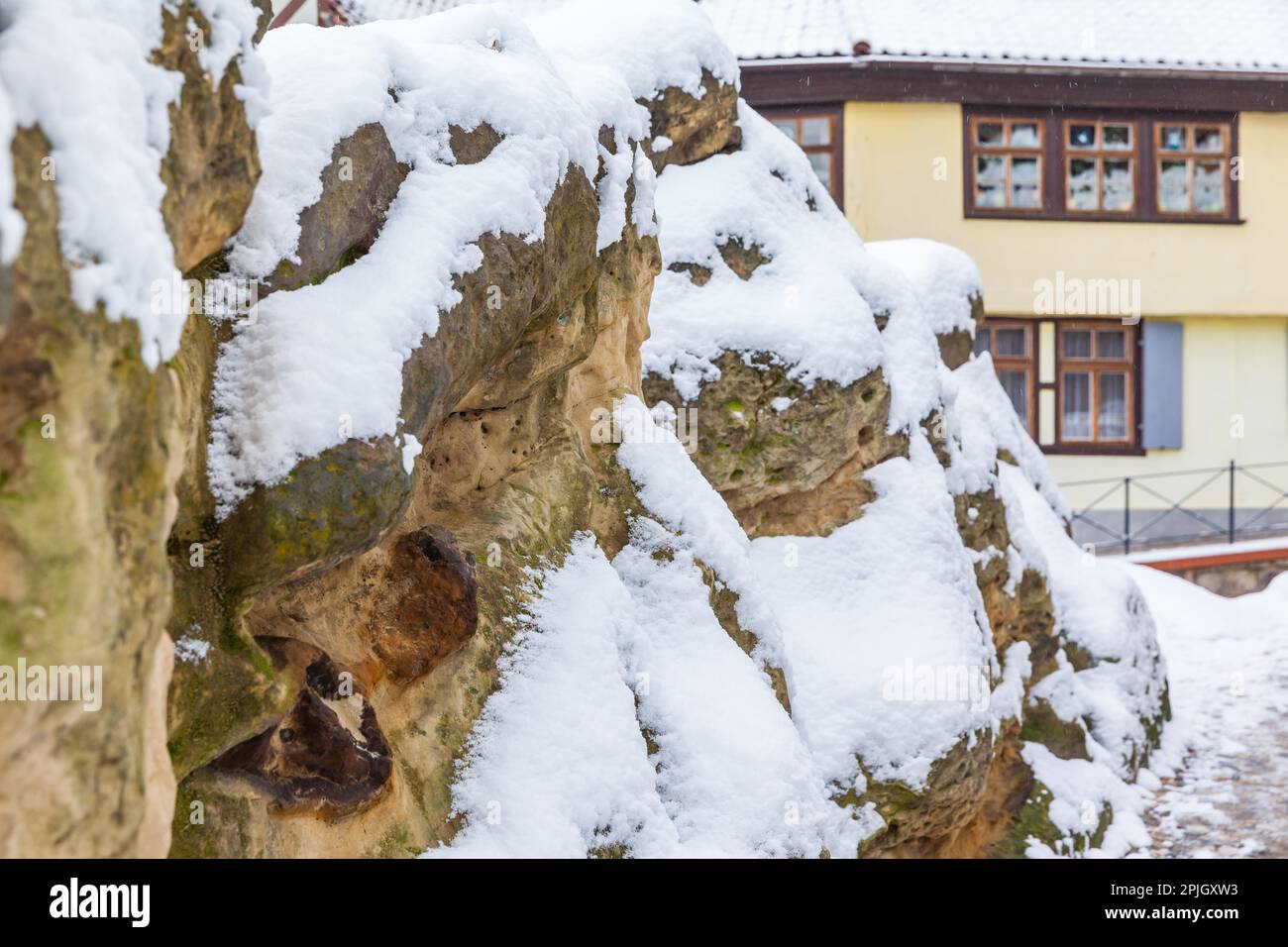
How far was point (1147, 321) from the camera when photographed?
19.1 meters

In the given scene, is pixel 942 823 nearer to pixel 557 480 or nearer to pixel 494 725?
pixel 557 480

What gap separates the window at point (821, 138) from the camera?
1842 cm

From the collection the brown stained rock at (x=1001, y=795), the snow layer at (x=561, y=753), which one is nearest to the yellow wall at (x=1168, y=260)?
the brown stained rock at (x=1001, y=795)

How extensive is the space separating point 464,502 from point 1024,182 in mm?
15469

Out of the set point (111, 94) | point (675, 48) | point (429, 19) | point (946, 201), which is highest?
point (946, 201)

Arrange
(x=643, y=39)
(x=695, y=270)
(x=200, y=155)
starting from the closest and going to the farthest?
(x=200, y=155), (x=643, y=39), (x=695, y=270)

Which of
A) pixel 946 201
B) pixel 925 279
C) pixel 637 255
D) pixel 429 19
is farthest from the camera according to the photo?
pixel 946 201

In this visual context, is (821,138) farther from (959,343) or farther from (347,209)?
(347,209)

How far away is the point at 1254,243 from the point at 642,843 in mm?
17264

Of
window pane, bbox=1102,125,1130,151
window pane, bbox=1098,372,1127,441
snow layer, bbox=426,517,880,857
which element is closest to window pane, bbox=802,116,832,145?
window pane, bbox=1102,125,1130,151

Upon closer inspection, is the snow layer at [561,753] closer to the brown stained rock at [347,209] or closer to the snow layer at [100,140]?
the brown stained rock at [347,209]

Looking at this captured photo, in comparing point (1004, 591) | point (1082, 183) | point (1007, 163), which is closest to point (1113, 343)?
point (1082, 183)

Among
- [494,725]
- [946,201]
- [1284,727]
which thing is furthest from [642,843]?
[946,201]

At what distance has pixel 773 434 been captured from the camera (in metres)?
7.59
